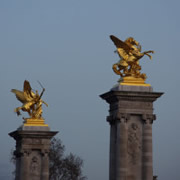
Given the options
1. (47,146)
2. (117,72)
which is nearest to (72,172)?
(47,146)

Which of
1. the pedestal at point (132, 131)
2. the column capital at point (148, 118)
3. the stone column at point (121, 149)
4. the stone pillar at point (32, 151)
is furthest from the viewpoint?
the stone pillar at point (32, 151)

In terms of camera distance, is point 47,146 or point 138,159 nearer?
point 138,159

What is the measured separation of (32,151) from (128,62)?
59.6 ft

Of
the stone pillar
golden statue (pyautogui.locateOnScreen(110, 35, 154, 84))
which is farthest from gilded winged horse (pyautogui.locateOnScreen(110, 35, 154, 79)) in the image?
the stone pillar

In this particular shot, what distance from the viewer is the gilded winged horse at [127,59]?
4222 cm

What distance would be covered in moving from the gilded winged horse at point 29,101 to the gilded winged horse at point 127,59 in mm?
17506

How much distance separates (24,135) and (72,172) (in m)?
22.8

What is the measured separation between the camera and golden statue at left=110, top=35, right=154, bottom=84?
1660 inches

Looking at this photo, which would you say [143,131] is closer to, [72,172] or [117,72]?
[117,72]

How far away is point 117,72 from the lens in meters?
42.3

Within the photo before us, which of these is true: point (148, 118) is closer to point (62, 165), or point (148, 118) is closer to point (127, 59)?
point (127, 59)

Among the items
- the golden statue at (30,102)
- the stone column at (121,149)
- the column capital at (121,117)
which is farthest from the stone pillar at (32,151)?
the stone column at (121,149)

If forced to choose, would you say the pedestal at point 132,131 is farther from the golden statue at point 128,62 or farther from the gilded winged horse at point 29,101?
the gilded winged horse at point 29,101

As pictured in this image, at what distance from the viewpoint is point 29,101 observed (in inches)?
2344
